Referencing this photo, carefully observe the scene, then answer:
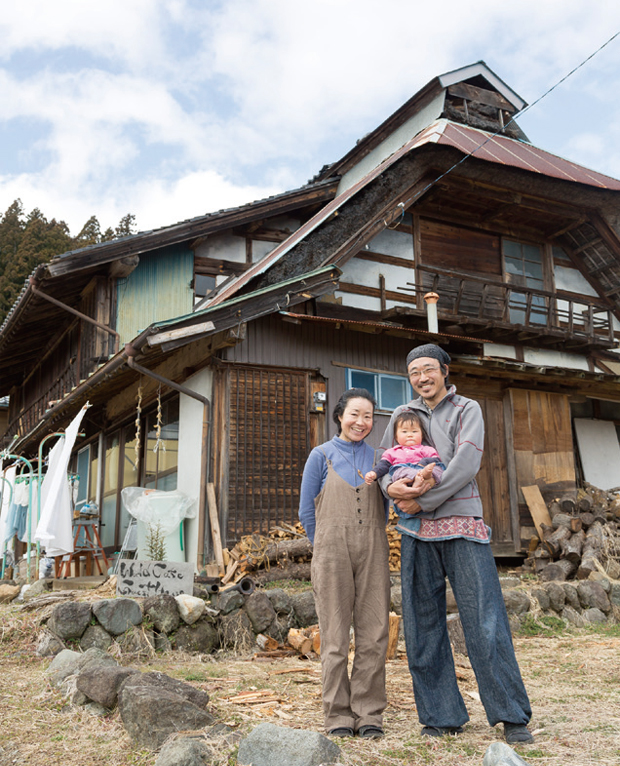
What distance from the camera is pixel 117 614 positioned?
544cm

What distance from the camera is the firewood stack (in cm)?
859

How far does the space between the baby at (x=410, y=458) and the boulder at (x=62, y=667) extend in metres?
2.36

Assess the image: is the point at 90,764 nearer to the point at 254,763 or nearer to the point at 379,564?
the point at 254,763

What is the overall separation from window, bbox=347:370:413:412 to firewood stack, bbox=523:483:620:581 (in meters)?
2.74

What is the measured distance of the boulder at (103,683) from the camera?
358 cm

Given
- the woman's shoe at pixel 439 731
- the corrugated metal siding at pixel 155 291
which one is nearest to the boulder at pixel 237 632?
the woman's shoe at pixel 439 731

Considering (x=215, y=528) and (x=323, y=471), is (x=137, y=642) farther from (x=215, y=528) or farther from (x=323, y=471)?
(x=323, y=471)

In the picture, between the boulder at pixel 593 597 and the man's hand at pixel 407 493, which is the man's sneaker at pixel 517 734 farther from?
the boulder at pixel 593 597

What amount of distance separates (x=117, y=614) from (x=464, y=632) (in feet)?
11.0

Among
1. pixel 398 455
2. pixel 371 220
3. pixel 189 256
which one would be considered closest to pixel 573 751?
pixel 398 455

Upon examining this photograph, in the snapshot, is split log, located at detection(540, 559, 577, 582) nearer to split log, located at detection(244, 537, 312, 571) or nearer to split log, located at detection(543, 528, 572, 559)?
split log, located at detection(543, 528, 572, 559)

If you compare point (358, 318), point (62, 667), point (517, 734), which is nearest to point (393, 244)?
point (358, 318)

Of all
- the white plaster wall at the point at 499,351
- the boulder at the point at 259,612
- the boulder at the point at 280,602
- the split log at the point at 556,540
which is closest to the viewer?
the boulder at the point at 259,612

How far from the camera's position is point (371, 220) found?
969 centimetres
